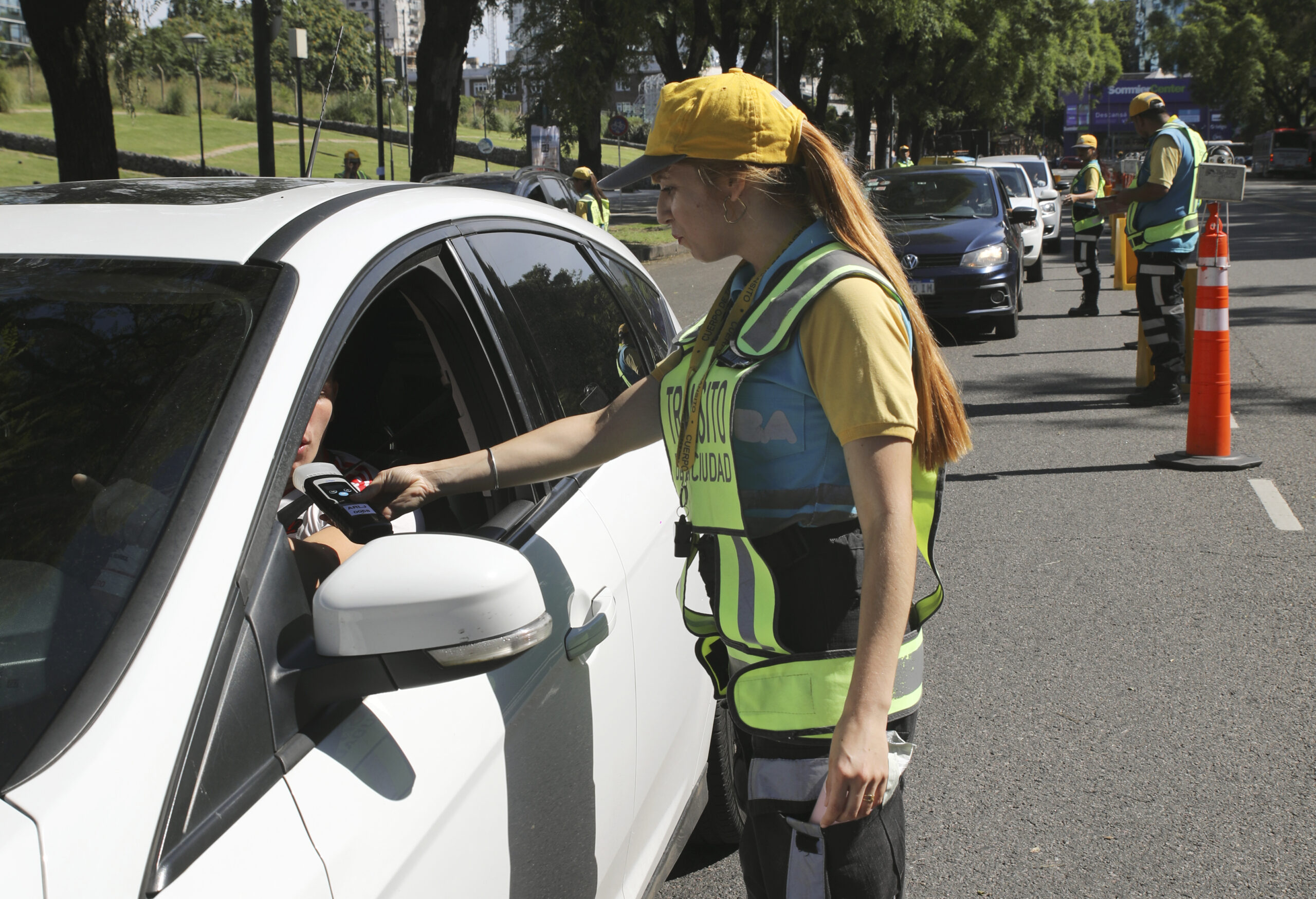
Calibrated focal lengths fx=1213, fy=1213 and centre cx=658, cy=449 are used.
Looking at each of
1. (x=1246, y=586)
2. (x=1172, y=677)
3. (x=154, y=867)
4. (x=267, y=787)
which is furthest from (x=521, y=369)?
(x=1246, y=586)

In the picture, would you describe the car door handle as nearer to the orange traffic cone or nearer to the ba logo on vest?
the ba logo on vest

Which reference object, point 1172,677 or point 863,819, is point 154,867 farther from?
point 1172,677

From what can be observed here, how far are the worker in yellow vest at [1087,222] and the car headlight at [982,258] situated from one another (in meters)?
1.06

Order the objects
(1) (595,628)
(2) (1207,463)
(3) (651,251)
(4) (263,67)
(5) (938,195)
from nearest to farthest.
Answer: (1) (595,628) < (2) (1207,463) < (5) (938,195) < (4) (263,67) < (3) (651,251)

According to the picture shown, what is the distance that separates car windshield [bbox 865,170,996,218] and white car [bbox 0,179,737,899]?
471 inches

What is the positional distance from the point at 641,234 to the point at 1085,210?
535 inches

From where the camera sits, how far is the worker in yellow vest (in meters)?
13.1

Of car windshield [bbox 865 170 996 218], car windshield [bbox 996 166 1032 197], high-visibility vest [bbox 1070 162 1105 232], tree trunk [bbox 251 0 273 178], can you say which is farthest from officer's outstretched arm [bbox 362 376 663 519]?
car windshield [bbox 996 166 1032 197]

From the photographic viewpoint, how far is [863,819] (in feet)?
5.97

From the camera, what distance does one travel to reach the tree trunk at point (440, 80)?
1566 cm

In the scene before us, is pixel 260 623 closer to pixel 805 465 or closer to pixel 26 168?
pixel 805 465

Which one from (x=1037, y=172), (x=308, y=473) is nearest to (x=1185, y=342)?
(x=308, y=473)

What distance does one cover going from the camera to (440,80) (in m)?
16.0

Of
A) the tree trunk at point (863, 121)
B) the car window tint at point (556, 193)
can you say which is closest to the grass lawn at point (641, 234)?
the car window tint at point (556, 193)
